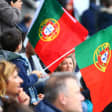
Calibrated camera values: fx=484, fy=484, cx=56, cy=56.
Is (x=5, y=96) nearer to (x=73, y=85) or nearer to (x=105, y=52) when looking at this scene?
(x=73, y=85)

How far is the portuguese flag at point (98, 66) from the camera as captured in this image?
5.72m

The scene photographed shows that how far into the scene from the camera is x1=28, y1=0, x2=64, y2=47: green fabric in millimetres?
6367

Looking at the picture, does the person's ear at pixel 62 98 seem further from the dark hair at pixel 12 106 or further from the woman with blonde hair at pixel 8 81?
the dark hair at pixel 12 106

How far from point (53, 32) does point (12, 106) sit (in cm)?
231

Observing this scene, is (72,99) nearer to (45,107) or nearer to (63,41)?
(45,107)

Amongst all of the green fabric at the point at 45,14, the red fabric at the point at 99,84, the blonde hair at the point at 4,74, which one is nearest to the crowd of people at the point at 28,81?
the blonde hair at the point at 4,74

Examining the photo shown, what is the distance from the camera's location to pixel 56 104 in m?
4.71

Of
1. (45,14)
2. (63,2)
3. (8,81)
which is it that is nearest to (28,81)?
(8,81)

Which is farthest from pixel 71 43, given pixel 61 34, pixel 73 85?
pixel 73 85

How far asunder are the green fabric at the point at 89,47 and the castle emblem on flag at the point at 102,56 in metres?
0.04

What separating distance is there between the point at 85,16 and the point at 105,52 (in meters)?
3.94

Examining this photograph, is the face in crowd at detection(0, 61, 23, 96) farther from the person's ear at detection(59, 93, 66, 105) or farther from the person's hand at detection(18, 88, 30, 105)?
the person's ear at detection(59, 93, 66, 105)

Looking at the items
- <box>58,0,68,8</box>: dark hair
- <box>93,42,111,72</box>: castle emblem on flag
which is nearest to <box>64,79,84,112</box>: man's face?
<box>93,42,111,72</box>: castle emblem on flag

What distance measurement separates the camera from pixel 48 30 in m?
6.36
